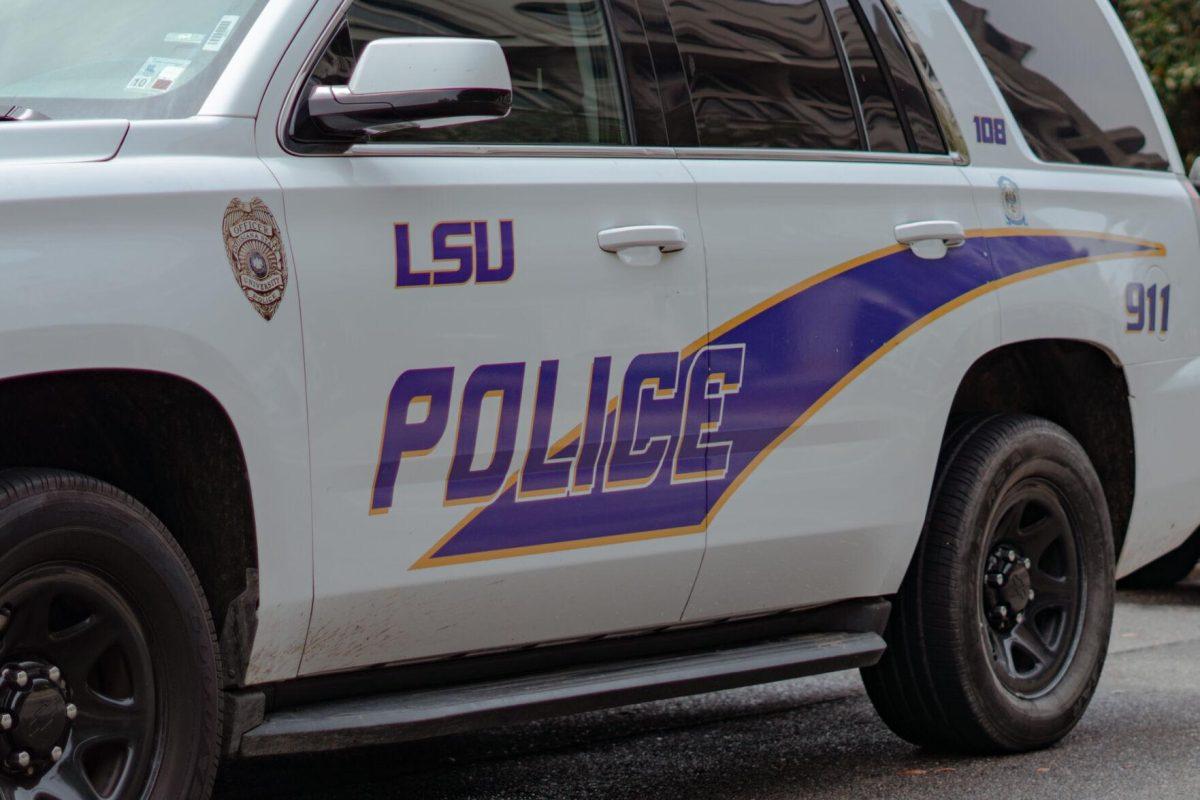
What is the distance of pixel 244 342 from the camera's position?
10.5 feet

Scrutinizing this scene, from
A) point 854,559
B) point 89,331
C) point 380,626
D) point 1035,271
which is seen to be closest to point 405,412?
point 380,626

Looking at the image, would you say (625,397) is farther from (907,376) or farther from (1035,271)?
(1035,271)

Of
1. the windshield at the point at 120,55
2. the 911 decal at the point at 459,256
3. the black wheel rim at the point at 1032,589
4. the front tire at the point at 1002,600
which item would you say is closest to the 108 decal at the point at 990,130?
the front tire at the point at 1002,600

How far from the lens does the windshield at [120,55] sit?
335 cm

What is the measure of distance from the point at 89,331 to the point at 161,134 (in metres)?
0.43

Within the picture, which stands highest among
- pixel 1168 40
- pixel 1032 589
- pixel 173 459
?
pixel 173 459

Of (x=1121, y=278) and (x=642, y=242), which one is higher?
(x=642, y=242)

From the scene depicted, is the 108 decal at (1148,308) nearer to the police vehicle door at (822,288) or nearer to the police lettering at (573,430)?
the police vehicle door at (822,288)

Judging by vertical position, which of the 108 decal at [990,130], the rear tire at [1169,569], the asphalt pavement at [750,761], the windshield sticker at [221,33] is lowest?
the rear tire at [1169,569]

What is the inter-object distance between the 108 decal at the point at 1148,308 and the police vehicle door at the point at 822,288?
599mm

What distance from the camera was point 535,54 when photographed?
3.91m

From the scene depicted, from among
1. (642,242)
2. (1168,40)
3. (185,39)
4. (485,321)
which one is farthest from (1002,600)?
(1168,40)

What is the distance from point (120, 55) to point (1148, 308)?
291 centimetres

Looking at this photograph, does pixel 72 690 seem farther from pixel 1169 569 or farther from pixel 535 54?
pixel 1169 569
